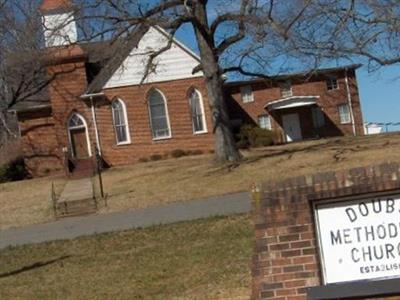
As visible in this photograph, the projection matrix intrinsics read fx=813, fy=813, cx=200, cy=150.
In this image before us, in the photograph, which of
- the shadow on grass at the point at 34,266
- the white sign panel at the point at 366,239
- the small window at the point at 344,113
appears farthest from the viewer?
the small window at the point at 344,113

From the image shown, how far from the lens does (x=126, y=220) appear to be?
23531 millimetres

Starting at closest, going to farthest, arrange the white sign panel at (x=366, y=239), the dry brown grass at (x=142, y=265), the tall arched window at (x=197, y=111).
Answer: the white sign panel at (x=366, y=239), the dry brown grass at (x=142, y=265), the tall arched window at (x=197, y=111)

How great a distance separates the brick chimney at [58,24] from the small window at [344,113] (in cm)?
2061

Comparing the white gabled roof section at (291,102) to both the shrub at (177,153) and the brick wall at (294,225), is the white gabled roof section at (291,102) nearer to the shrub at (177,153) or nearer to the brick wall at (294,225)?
the shrub at (177,153)

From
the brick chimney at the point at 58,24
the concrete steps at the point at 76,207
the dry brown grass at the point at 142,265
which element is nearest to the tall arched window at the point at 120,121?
the brick chimney at the point at 58,24

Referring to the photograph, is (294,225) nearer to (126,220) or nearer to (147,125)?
(126,220)

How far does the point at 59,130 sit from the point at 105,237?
31.1 meters

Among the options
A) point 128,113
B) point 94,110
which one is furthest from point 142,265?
point 94,110

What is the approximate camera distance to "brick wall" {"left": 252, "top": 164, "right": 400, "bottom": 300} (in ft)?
19.5

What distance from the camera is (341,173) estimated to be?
6.07 metres

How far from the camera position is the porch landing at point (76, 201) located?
30.3 metres

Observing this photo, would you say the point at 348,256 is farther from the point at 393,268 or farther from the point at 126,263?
the point at 126,263

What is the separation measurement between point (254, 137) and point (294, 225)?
4358cm

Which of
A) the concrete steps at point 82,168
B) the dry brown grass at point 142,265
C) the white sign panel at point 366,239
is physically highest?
the concrete steps at point 82,168
